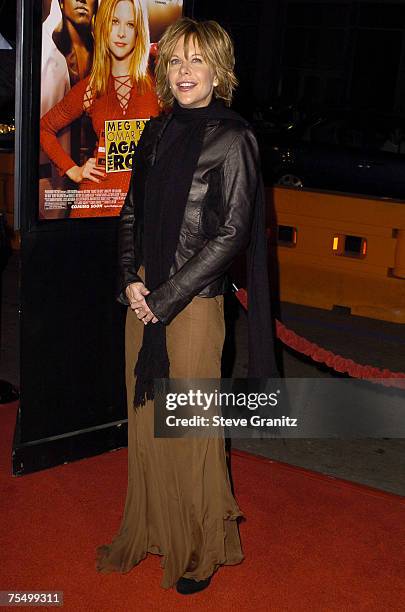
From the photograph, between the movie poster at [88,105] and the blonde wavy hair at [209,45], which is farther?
the movie poster at [88,105]

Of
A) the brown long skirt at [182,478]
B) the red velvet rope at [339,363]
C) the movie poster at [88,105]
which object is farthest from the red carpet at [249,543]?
the movie poster at [88,105]

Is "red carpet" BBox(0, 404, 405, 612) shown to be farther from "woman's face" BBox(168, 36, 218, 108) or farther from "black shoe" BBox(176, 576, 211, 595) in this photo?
"woman's face" BBox(168, 36, 218, 108)

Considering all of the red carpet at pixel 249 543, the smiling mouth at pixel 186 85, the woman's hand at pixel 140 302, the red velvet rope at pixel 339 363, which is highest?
the smiling mouth at pixel 186 85

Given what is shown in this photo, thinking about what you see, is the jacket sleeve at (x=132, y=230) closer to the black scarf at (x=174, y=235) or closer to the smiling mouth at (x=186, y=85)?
the black scarf at (x=174, y=235)

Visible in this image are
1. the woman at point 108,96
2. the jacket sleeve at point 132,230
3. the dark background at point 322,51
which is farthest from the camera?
the dark background at point 322,51

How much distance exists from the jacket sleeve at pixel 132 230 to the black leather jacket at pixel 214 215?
25cm

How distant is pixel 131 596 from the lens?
3588 mm

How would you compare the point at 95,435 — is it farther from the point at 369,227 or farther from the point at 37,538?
the point at 369,227

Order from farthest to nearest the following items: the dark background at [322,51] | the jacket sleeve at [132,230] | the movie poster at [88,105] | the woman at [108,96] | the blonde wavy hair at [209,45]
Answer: the dark background at [322,51] → the woman at [108,96] → the movie poster at [88,105] → the jacket sleeve at [132,230] → the blonde wavy hair at [209,45]

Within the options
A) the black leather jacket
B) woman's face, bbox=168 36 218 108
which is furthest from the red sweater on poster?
the black leather jacket

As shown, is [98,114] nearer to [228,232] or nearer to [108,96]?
[108,96]

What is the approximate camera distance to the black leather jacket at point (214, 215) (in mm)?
3279

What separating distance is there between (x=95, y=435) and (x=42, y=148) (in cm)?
159

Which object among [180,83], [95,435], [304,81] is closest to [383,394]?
[95,435]
